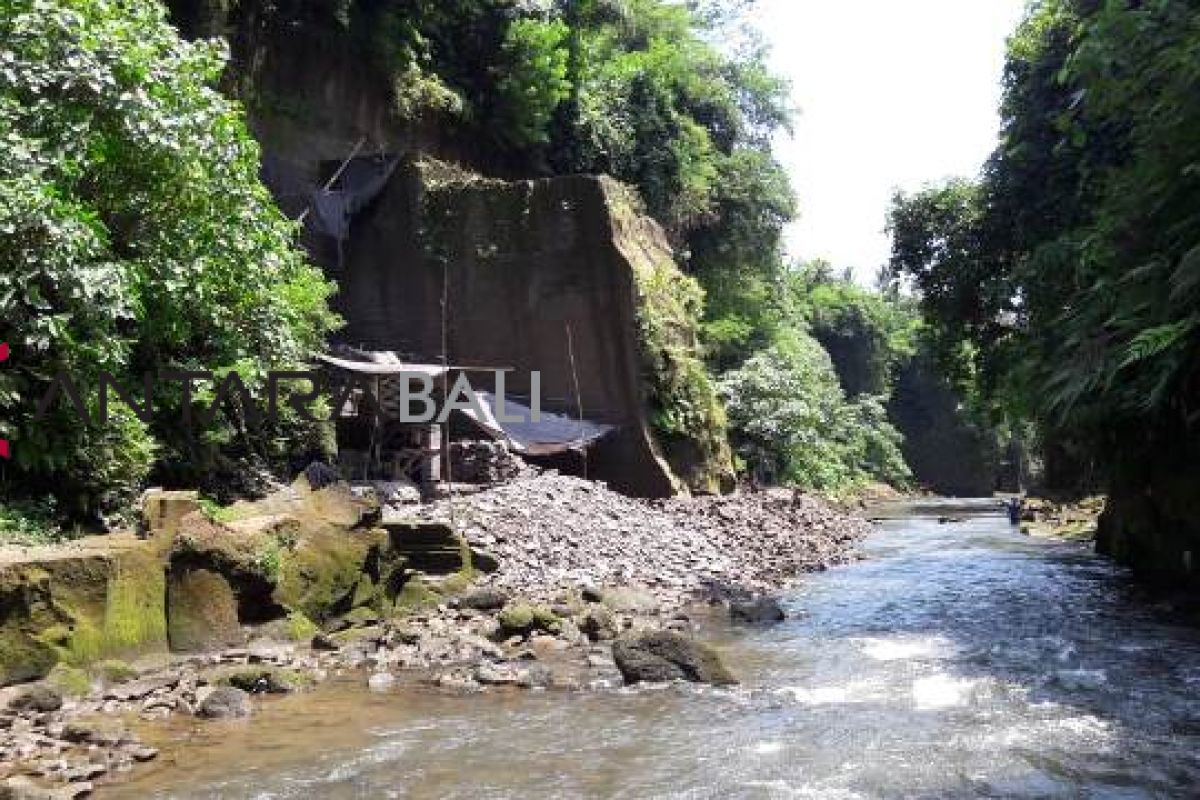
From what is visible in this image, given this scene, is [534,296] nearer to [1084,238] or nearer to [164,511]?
[1084,238]

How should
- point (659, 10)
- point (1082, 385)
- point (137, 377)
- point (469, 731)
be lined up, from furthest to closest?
1. point (659, 10)
2. point (137, 377)
3. point (1082, 385)
4. point (469, 731)

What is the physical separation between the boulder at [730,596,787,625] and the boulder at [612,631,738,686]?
3.34 m

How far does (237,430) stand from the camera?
1405cm

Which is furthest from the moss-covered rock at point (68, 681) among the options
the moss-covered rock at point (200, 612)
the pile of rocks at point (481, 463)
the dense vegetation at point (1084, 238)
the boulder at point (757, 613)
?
the pile of rocks at point (481, 463)

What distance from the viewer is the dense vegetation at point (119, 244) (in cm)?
942

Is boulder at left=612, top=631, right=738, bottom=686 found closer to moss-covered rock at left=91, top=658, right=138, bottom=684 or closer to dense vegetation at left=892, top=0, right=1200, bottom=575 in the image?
moss-covered rock at left=91, top=658, right=138, bottom=684

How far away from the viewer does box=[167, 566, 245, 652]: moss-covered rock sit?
1013cm

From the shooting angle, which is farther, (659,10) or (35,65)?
(659,10)

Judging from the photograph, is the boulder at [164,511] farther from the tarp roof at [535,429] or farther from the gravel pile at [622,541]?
the tarp roof at [535,429]

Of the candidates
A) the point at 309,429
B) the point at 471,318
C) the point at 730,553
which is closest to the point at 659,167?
the point at 471,318

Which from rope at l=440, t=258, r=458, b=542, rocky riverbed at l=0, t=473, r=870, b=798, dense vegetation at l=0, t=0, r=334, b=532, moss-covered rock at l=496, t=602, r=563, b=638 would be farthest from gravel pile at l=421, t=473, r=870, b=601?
dense vegetation at l=0, t=0, r=334, b=532

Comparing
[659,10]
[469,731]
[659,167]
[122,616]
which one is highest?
[659,10]

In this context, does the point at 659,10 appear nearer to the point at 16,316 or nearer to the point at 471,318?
the point at 471,318

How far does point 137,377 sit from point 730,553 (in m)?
11.3
